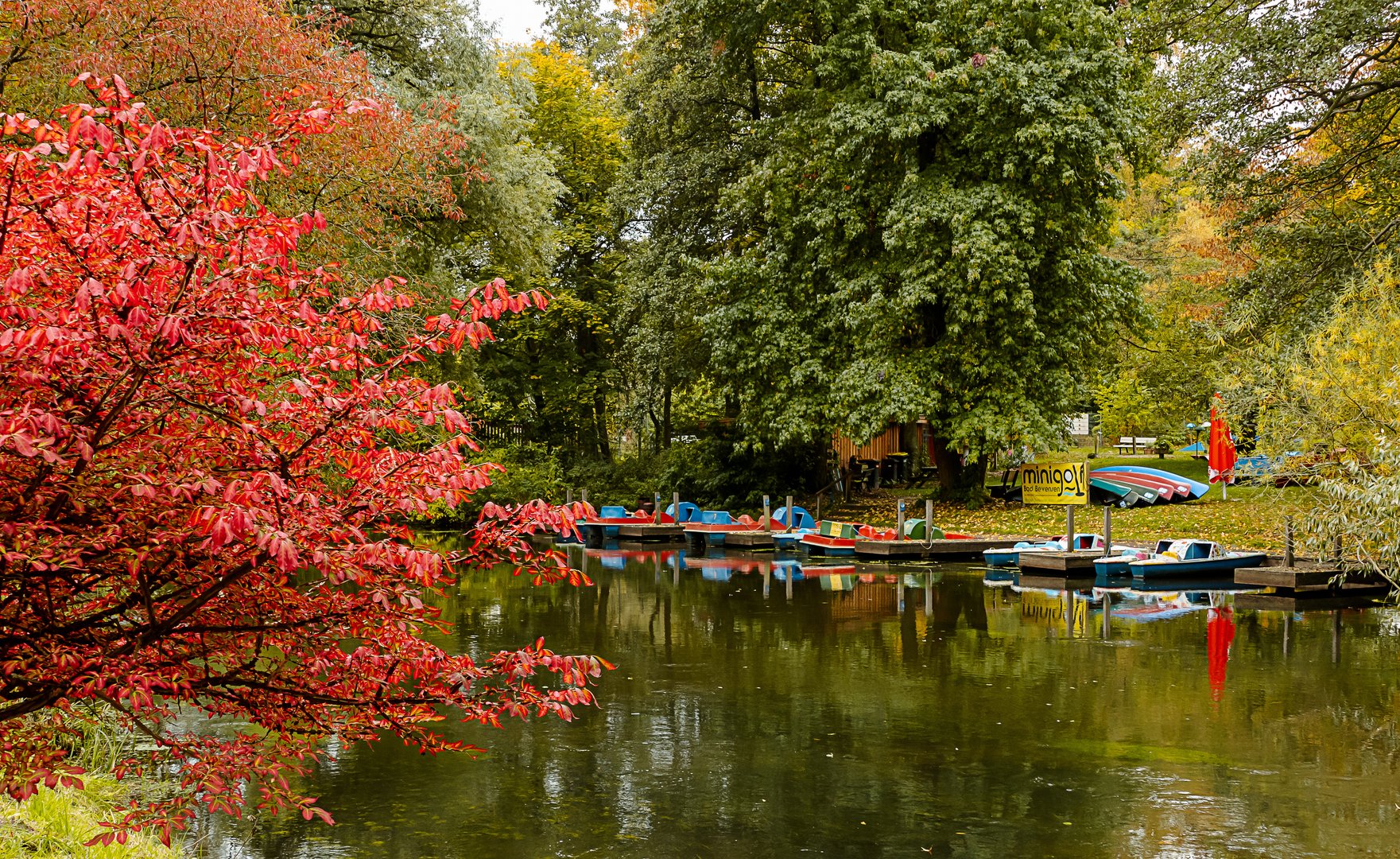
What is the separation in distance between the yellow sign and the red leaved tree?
23.9 m

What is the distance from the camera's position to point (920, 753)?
29.4 ft

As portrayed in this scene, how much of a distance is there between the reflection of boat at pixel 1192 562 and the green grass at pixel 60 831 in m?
17.4

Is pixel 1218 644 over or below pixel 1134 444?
below

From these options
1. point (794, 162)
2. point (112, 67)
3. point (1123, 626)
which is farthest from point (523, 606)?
point (794, 162)

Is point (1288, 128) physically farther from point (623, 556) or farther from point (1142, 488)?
point (623, 556)

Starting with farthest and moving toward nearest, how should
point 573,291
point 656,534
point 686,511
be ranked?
point 573,291 < point 686,511 < point 656,534

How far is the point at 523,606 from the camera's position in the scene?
18.1 meters

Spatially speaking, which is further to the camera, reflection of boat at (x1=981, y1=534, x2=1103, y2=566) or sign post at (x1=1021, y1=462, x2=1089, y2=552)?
sign post at (x1=1021, y1=462, x2=1089, y2=552)

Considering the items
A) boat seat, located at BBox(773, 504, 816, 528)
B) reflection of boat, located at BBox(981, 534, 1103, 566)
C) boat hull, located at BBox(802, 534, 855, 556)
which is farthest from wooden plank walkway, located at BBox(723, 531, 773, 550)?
reflection of boat, located at BBox(981, 534, 1103, 566)

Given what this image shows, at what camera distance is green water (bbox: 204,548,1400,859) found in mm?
7070

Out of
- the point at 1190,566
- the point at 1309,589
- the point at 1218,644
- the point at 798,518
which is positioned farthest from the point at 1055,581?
the point at 798,518

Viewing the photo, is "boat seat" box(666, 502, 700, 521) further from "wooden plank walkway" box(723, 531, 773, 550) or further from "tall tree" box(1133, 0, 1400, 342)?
"tall tree" box(1133, 0, 1400, 342)

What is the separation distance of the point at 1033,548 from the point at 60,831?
1845 cm

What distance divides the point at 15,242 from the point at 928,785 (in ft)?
21.7
